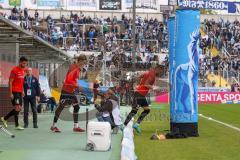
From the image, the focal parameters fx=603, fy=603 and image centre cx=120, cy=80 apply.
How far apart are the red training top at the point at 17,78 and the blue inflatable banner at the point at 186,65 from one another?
4.38 metres

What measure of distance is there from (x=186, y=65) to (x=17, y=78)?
15.7 ft

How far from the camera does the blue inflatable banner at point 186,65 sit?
15.7m

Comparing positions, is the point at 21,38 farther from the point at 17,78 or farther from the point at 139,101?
the point at 139,101

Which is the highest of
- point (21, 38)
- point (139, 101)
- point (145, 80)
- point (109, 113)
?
point (21, 38)

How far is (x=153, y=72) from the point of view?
1684cm

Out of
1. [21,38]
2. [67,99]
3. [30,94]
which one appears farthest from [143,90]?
[21,38]

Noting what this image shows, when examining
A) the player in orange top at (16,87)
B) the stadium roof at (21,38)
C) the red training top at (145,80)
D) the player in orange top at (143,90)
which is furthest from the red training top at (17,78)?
the red training top at (145,80)

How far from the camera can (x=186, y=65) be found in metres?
15.8

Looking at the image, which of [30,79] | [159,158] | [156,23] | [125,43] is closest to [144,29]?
[156,23]

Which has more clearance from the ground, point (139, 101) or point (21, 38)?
point (21, 38)

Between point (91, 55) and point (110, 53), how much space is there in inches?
120

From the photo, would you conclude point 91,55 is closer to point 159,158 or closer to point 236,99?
point 236,99

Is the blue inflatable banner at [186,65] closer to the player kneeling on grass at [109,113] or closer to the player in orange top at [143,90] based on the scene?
the player in orange top at [143,90]

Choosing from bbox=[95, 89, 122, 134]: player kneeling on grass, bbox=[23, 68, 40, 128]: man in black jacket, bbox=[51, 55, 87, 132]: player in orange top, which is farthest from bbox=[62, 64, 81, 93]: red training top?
bbox=[23, 68, 40, 128]: man in black jacket
